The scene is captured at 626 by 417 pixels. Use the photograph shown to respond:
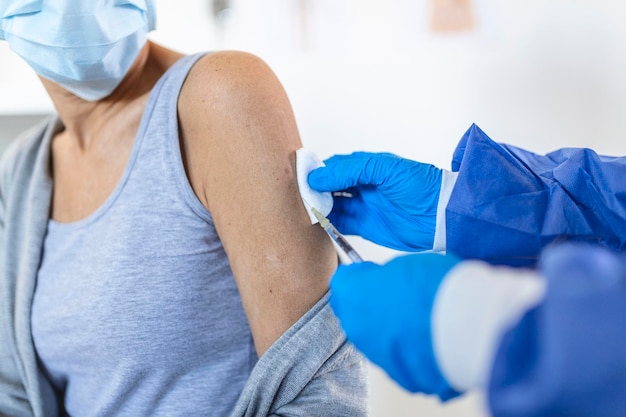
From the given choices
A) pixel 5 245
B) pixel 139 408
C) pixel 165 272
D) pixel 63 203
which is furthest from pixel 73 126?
pixel 139 408

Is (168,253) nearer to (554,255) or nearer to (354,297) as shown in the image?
(354,297)

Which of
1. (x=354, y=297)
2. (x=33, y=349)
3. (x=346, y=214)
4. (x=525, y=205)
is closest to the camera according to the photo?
(x=354, y=297)

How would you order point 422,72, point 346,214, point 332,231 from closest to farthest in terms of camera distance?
point 332,231
point 346,214
point 422,72

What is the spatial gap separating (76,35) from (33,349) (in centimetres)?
51

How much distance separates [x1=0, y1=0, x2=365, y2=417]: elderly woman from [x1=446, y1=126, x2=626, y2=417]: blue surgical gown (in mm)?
244

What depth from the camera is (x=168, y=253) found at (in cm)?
82

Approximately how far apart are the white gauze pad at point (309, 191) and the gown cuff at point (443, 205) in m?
0.16

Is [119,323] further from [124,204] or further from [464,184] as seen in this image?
[464,184]

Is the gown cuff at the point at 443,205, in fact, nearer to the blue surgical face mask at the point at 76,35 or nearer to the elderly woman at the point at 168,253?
the elderly woman at the point at 168,253

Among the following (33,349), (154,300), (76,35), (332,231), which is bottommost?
(33,349)

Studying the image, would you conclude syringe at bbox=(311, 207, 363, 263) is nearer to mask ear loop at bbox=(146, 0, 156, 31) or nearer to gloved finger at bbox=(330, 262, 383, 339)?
gloved finger at bbox=(330, 262, 383, 339)

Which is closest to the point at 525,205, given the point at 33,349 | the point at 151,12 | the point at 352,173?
the point at 352,173

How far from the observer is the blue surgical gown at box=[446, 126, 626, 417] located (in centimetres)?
34

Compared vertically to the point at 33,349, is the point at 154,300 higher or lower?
higher
